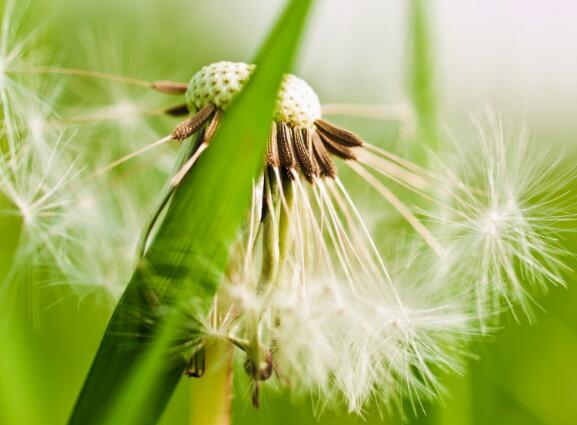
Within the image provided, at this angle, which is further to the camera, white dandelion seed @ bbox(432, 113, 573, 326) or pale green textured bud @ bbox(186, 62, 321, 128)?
white dandelion seed @ bbox(432, 113, 573, 326)

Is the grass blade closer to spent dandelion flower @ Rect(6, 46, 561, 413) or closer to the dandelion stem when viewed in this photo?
spent dandelion flower @ Rect(6, 46, 561, 413)

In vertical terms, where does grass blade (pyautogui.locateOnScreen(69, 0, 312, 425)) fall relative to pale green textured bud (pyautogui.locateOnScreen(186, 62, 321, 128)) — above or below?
below

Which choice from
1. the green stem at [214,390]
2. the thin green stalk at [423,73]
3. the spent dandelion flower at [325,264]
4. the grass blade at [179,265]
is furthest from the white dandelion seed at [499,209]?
the grass blade at [179,265]

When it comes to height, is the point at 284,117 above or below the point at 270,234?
above

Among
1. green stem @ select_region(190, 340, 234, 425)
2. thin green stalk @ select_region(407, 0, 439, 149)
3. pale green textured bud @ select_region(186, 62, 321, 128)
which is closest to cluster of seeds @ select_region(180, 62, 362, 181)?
pale green textured bud @ select_region(186, 62, 321, 128)

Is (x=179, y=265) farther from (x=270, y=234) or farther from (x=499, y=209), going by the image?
(x=499, y=209)

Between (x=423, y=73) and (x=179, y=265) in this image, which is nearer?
(x=179, y=265)

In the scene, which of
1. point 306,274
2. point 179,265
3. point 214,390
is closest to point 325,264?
point 306,274

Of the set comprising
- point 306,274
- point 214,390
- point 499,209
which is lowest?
point 214,390
